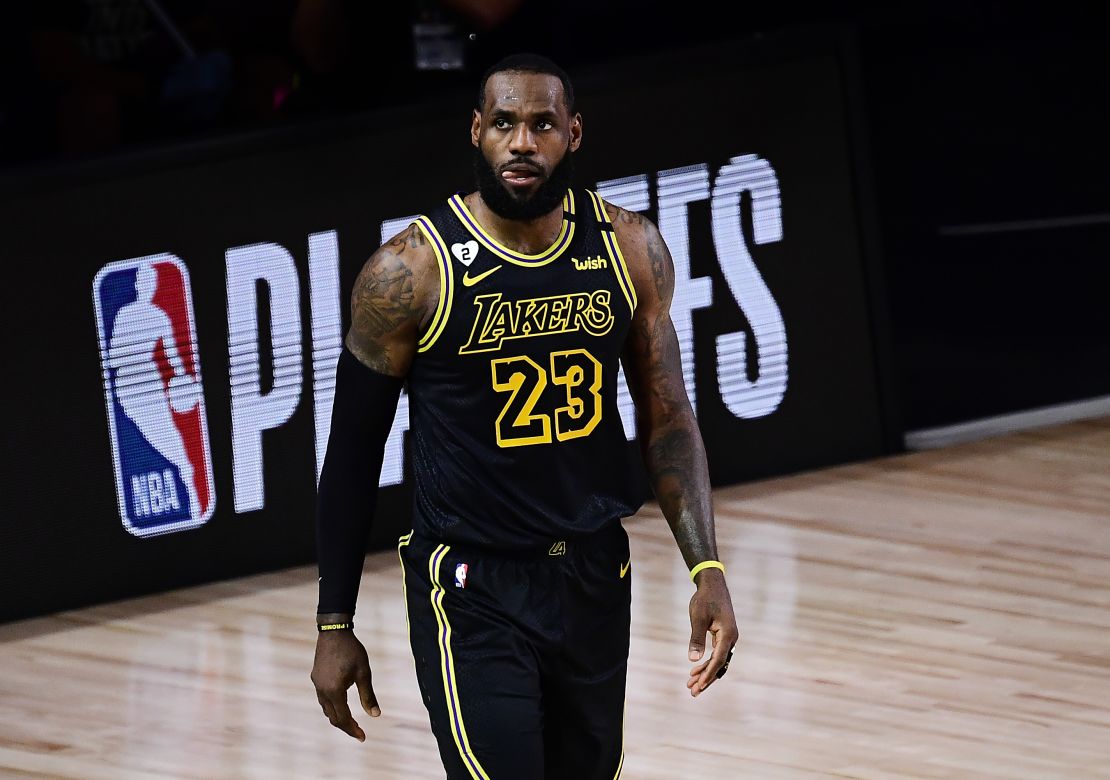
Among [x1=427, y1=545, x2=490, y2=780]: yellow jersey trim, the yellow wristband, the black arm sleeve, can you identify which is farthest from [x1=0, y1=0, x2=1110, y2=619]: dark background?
the yellow wristband

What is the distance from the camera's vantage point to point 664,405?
13.3 feet

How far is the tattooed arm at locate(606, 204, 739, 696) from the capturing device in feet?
13.1

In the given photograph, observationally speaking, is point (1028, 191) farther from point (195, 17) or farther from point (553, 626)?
point (553, 626)

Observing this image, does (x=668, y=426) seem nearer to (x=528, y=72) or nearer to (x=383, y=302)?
(x=383, y=302)

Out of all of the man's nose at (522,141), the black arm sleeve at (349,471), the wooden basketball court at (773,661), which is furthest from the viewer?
the wooden basketball court at (773,661)

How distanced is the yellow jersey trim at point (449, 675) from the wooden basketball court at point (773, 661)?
1670 mm

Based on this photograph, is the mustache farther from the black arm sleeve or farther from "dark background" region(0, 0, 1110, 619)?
"dark background" region(0, 0, 1110, 619)

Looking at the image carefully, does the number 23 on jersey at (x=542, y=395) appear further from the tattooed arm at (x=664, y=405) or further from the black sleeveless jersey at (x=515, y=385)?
the tattooed arm at (x=664, y=405)

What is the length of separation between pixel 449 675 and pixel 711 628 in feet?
1.55

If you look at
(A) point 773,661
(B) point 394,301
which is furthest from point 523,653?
(A) point 773,661

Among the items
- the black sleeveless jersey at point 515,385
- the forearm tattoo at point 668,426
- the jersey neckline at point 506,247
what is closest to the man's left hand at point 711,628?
the forearm tattoo at point 668,426

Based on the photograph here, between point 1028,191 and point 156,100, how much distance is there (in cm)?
584

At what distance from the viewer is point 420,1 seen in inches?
314

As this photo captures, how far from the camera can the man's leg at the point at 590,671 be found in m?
3.90
